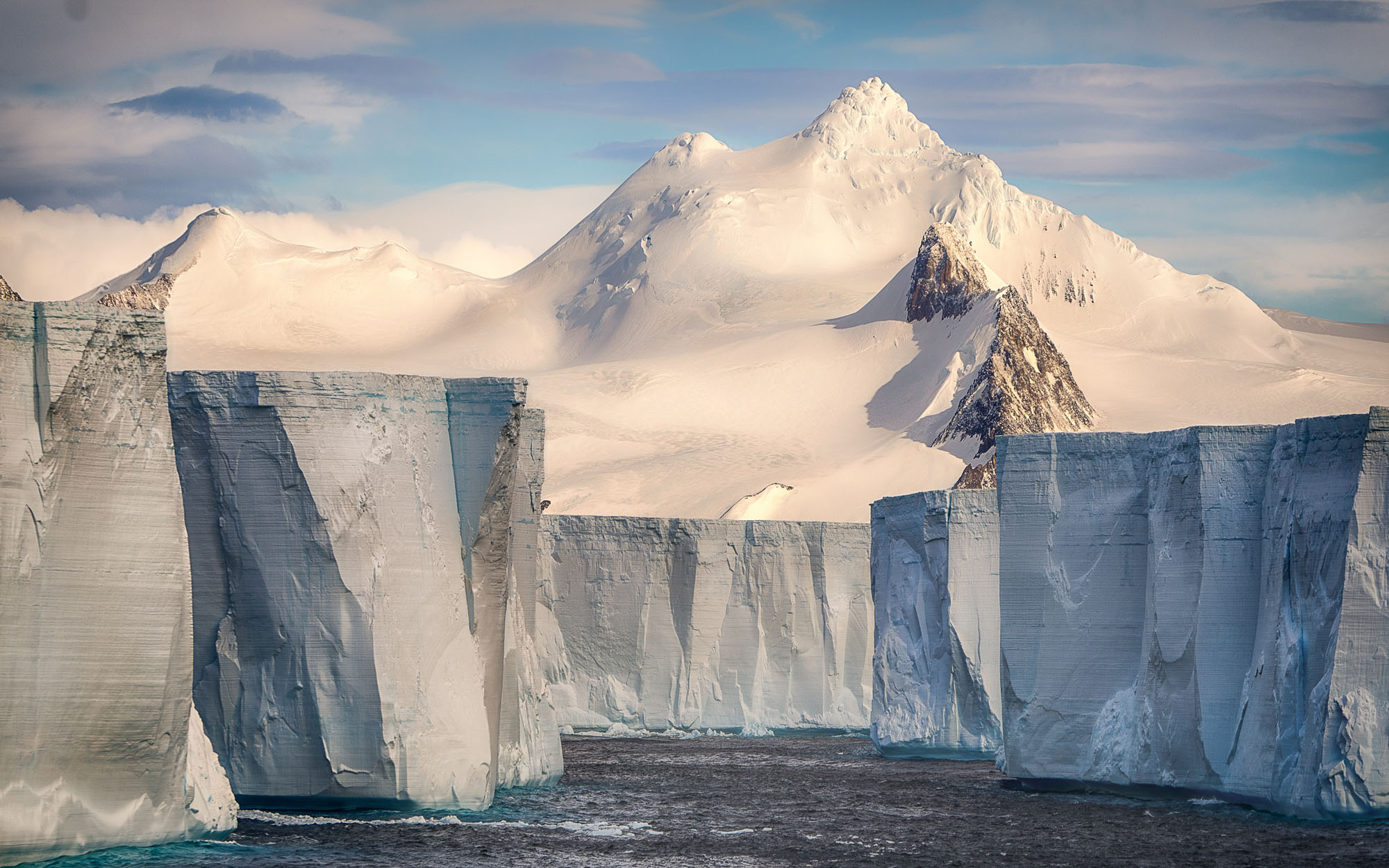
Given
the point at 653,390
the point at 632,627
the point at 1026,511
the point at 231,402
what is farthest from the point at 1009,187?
the point at 231,402

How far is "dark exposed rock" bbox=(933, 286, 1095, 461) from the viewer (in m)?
76.2

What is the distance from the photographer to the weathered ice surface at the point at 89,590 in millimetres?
14617

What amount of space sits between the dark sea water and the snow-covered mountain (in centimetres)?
4230

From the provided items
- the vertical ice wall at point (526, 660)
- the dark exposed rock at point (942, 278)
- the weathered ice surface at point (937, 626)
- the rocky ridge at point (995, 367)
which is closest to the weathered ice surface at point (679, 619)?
the weathered ice surface at point (937, 626)

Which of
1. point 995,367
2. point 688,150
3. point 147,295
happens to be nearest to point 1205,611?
point 995,367

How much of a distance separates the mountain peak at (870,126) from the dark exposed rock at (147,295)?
5095 centimetres

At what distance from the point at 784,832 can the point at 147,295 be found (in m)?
85.7

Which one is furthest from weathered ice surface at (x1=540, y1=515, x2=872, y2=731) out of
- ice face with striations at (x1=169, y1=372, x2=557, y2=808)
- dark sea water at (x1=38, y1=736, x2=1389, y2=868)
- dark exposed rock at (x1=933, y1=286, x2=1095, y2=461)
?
dark exposed rock at (x1=933, y1=286, x2=1095, y2=461)

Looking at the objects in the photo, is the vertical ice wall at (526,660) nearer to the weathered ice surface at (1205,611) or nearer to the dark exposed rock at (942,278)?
the weathered ice surface at (1205,611)

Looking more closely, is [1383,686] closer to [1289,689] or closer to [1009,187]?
[1289,689]

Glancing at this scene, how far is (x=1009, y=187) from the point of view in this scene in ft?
386

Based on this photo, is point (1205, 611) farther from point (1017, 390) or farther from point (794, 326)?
point (794, 326)

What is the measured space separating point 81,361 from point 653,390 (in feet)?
250

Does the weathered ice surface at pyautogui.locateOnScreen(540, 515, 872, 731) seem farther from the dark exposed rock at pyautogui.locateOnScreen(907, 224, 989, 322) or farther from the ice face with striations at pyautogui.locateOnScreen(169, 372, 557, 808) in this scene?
the dark exposed rock at pyautogui.locateOnScreen(907, 224, 989, 322)
